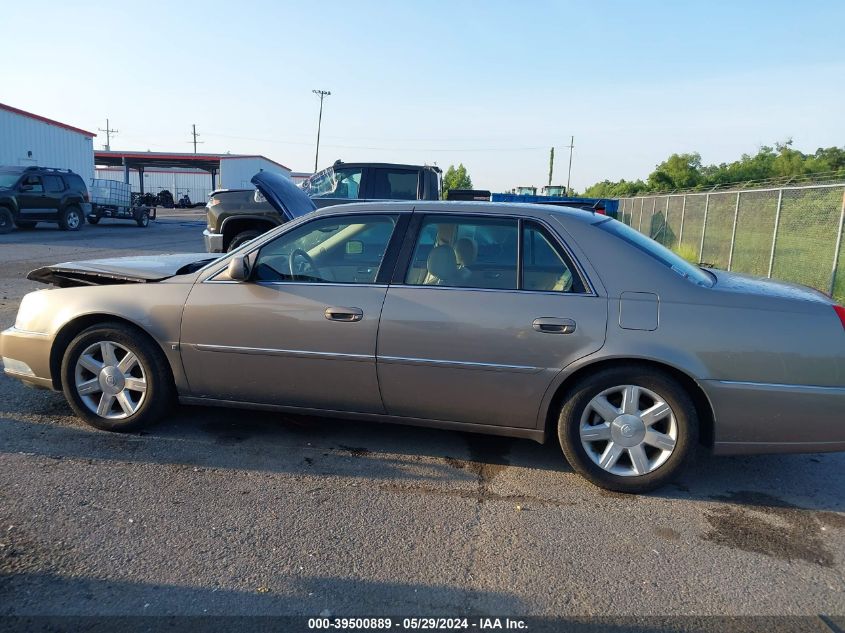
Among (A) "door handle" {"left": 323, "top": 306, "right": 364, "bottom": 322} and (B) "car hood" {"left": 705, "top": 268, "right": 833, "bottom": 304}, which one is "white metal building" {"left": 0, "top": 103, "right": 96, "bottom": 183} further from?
(B) "car hood" {"left": 705, "top": 268, "right": 833, "bottom": 304}

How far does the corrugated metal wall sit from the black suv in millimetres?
41852

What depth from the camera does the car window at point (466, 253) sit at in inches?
148

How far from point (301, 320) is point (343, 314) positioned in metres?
0.27

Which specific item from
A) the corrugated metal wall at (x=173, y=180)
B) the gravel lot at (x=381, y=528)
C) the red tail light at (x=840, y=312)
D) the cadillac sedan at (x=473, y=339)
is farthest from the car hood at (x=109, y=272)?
the corrugated metal wall at (x=173, y=180)

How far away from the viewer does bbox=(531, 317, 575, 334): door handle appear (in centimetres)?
349

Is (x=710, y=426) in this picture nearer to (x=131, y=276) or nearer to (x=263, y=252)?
(x=263, y=252)

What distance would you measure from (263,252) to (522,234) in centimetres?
164

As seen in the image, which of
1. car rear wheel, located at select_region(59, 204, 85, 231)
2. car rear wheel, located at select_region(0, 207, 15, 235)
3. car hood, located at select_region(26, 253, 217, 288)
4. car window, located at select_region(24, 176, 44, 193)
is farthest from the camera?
car rear wheel, located at select_region(59, 204, 85, 231)

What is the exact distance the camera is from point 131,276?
4320mm

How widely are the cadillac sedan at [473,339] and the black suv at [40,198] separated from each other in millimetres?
19303

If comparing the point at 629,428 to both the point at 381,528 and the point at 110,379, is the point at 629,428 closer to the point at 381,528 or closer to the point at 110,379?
the point at 381,528

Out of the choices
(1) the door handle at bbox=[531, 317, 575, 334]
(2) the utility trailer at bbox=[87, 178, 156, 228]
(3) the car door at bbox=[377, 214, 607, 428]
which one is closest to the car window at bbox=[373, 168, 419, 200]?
(3) the car door at bbox=[377, 214, 607, 428]

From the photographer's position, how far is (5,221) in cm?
2025

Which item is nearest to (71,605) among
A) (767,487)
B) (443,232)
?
(443,232)
